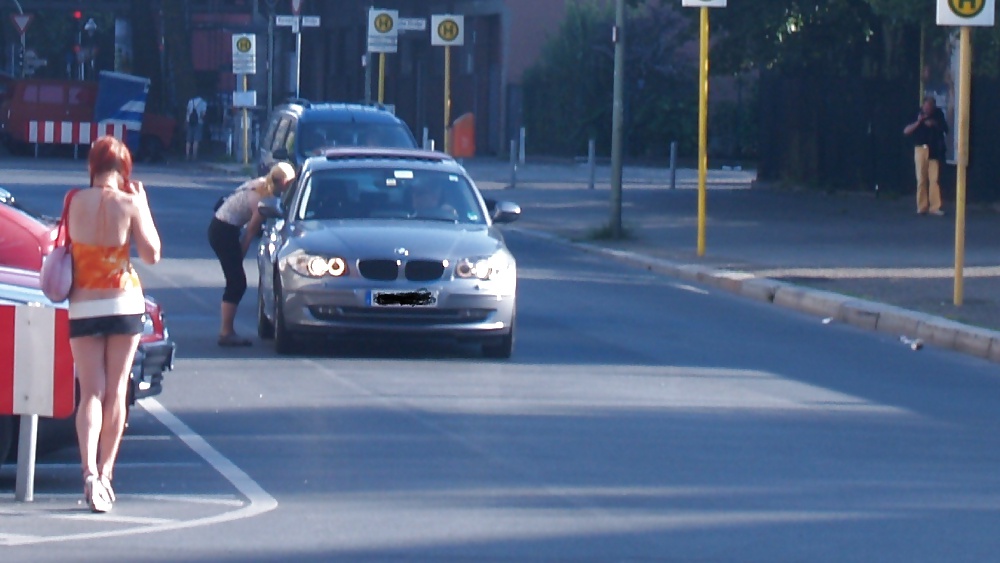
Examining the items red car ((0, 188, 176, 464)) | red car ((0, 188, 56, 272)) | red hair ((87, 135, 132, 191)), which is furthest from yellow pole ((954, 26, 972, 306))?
red hair ((87, 135, 132, 191))

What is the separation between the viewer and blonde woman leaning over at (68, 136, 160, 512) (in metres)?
7.83

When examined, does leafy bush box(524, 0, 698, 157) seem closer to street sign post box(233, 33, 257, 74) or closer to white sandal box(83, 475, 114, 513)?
street sign post box(233, 33, 257, 74)

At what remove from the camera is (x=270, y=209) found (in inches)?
530

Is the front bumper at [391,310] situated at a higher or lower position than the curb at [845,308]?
higher

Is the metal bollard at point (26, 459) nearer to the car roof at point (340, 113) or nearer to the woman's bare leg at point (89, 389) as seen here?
the woman's bare leg at point (89, 389)

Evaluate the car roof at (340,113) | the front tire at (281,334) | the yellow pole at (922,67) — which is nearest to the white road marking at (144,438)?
the front tire at (281,334)

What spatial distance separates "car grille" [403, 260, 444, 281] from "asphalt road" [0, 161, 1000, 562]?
629 mm

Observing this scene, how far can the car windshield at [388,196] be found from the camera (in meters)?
13.9

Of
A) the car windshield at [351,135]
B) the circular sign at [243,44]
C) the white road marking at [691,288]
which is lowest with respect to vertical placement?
the white road marking at [691,288]

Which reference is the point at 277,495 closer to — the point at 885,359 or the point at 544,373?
the point at 544,373

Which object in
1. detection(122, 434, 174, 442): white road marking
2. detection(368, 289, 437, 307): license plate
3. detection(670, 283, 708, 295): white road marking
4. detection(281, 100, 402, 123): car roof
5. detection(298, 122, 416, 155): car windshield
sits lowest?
detection(122, 434, 174, 442): white road marking

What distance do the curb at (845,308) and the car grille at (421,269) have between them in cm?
457

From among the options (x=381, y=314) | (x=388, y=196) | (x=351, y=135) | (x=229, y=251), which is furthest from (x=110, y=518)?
(x=351, y=135)

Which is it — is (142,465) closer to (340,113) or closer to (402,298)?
(402,298)
